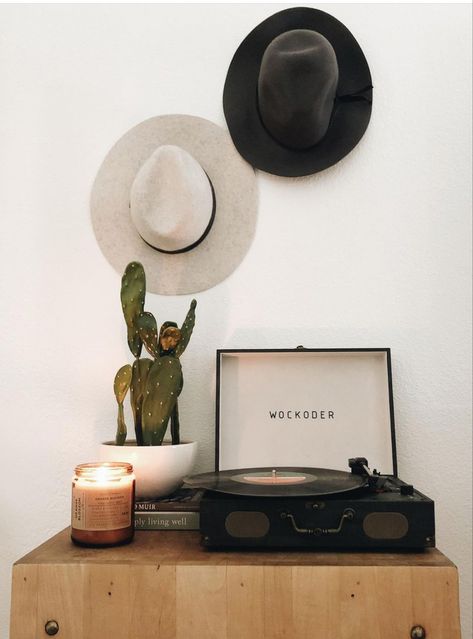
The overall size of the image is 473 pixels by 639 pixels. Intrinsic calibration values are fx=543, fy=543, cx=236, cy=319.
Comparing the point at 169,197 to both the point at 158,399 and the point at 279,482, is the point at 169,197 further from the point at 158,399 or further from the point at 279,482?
the point at 279,482

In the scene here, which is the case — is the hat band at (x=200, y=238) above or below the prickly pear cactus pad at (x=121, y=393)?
above

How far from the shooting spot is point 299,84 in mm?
1110

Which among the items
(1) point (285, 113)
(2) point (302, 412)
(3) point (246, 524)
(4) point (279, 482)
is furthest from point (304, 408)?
(1) point (285, 113)

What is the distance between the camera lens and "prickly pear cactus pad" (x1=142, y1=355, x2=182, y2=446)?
3.25 feet

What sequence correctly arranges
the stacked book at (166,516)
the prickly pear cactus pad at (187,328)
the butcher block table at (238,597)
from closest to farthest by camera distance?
the butcher block table at (238,597) → the stacked book at (166,516) → the prickly pear cactus pad at (187,328)

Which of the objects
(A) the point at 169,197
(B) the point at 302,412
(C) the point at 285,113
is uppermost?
(C) the point at 285,113

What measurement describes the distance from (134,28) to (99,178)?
0.39 m

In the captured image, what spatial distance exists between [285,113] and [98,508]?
853 millimetres

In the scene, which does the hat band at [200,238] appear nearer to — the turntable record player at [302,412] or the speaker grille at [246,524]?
the turntable record player at [302,412]

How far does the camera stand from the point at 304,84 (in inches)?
43.7

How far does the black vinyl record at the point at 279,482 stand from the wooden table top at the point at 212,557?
89mm

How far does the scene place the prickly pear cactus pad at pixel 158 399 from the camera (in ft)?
3.25

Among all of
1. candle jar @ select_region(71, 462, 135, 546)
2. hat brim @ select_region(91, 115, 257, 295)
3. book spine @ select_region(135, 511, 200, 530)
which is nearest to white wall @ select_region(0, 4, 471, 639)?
hat brim @ select_region(91, 115, 257, 295)

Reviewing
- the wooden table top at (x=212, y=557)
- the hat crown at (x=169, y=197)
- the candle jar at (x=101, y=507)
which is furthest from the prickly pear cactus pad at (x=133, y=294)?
the wooden table top at (x=212, y=557)
